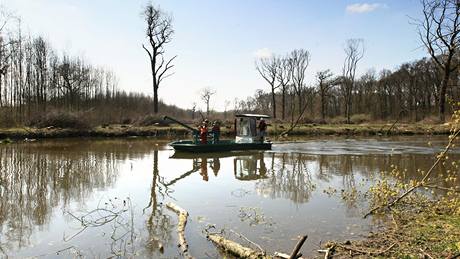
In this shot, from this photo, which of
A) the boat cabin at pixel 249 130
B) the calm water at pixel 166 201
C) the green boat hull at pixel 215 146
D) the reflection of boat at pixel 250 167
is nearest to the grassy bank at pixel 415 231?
the calm water at pixel 166 201

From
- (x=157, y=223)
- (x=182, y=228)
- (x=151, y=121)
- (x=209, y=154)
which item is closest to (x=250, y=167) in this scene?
(x=209, y=154)

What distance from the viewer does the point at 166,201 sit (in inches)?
440

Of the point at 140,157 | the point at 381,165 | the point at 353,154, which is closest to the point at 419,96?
the point at 353,154

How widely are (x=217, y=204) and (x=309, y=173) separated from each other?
6889mm

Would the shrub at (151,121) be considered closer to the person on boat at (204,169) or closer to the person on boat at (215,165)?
the person on boat at (204,169)

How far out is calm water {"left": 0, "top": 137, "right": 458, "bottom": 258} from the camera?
7590 millimetres

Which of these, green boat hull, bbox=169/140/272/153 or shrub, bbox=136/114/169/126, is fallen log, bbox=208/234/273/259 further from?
shrub, bbox=136/114/169/126

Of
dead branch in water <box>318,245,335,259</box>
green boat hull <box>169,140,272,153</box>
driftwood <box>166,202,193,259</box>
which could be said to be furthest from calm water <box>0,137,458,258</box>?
green boat hull <box>169,140,272,153</box>

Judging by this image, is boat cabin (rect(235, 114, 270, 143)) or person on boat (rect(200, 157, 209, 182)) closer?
person on boat (rect(200, 157, 209, 182))

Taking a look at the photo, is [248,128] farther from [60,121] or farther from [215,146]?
[60,121]

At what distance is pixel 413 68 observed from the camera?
64938 mm

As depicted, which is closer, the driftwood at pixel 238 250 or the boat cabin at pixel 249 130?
the driftwood at pixel 238 250

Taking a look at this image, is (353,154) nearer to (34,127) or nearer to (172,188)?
(172,188)

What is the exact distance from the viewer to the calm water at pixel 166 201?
24.9 ft
